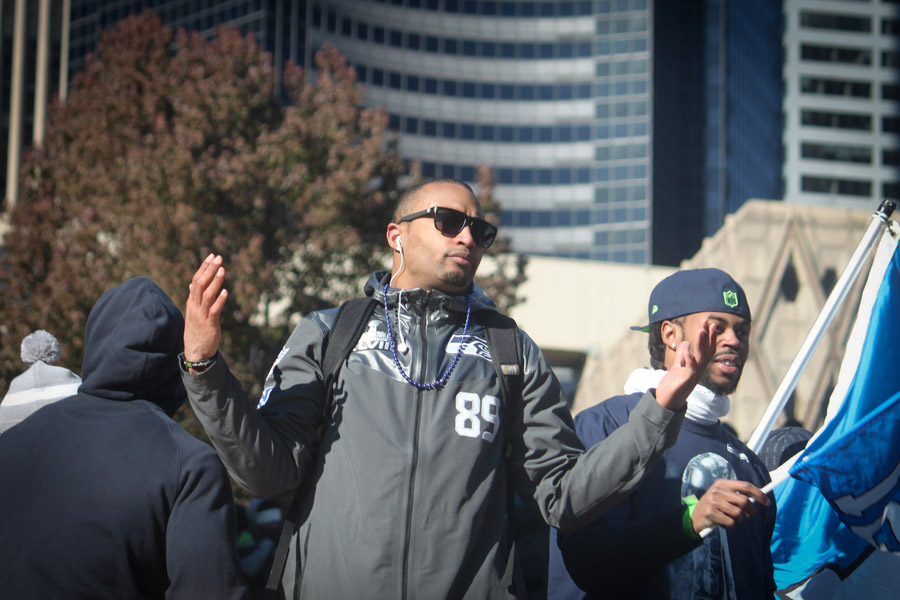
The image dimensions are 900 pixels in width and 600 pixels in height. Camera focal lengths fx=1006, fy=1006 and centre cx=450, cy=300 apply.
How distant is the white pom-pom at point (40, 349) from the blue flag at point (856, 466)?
3.28 metres

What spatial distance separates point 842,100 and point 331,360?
108m

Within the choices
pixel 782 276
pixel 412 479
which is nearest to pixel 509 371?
pixel 412 479

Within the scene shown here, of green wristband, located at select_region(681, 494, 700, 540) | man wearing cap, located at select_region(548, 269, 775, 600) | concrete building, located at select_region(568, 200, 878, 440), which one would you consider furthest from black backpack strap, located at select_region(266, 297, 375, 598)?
concrete building, located at select_region(568, 200, 878, 440)

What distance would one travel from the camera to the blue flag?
11.0ft

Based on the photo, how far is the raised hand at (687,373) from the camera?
2904 millimetres

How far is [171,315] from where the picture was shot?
3.10 metres

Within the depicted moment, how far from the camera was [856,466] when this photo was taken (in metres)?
3.37

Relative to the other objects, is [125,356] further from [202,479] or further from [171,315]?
[202,479]

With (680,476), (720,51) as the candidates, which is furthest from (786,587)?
(720,51)

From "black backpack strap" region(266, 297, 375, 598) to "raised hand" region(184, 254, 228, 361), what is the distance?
497mm

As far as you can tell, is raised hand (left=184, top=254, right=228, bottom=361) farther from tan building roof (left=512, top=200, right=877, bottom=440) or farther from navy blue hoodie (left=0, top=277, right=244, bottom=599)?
tan building roof (left=512, top=200, right=877, bottom=440)

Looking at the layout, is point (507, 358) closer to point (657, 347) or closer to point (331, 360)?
point (331, 360)

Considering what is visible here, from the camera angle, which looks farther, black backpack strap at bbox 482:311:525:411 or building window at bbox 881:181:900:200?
building window at bbox 881:181:900:200

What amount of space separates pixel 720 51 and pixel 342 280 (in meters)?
84.3
